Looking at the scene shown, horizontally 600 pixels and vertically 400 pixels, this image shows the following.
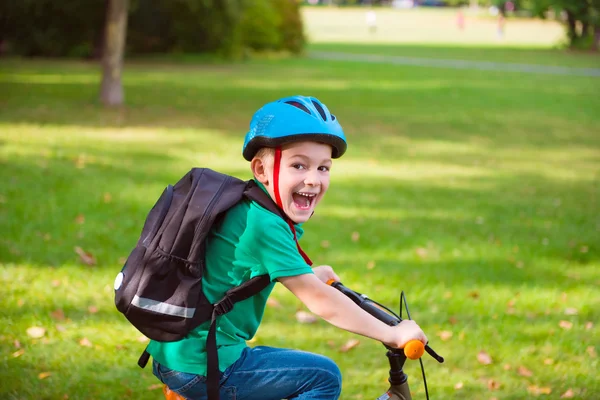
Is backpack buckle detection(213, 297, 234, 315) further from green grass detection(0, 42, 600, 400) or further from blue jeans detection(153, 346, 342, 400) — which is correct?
green grass detection(0, 42, 600, 400)

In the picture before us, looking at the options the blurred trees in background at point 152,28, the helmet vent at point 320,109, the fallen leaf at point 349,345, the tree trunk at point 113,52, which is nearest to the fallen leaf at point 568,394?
the fallen leaf at point 349,345

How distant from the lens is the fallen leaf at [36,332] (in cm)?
480

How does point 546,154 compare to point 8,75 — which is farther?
point 8,75

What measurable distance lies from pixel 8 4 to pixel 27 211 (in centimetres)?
2088

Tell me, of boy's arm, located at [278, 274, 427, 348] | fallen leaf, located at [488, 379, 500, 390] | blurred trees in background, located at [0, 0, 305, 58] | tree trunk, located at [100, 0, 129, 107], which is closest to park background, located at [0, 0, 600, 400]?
fallen leaf, located at [488, 379, 500, 390]

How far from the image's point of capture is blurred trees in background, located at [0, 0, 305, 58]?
2655 centimetres

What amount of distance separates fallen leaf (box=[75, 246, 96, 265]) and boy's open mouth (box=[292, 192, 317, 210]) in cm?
382

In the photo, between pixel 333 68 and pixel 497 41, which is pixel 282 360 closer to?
pixel 333 68

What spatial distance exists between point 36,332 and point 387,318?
9.74 feet

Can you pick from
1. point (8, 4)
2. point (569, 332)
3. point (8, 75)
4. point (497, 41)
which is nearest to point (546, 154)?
point (569, 332)

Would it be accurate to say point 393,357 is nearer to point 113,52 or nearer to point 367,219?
point 367,219

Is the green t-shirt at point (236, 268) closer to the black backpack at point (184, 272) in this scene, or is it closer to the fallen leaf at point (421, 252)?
the black backpack at point (184, 272)

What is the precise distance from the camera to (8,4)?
25.8m

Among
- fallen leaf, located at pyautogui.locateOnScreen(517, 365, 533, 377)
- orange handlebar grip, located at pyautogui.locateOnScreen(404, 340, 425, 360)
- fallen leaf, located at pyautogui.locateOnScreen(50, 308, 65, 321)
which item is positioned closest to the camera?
orange handlebar grip, located at pyautogui.locateOnScreen(404, 340, 425, 360)
